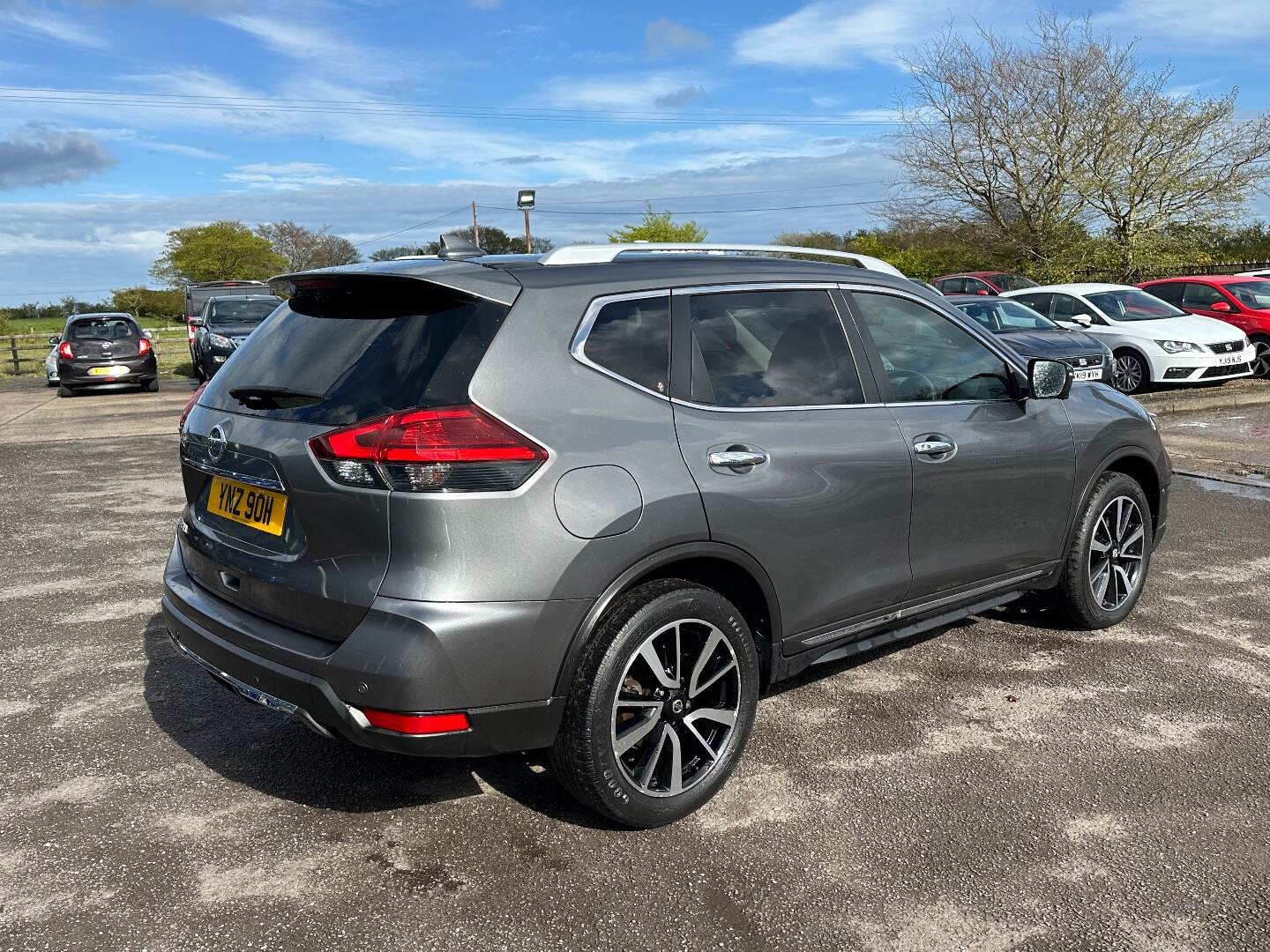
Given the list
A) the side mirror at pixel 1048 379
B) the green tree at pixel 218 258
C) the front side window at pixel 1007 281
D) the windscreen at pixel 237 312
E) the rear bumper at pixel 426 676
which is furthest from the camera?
the green tree at pixel 218 258

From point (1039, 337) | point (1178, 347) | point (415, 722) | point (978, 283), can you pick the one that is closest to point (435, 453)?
point (415, 722)

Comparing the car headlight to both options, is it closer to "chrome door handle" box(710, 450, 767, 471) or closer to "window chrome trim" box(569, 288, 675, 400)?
"chrome door handle" box(710, 450, 767, 471)

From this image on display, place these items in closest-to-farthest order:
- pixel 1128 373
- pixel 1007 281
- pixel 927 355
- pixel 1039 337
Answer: pixel 927 355 → pixel 1039 337 → pixel 1128 373 → pixel 1007 281

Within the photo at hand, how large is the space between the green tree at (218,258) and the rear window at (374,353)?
7358 cm

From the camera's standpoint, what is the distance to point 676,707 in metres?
3.39

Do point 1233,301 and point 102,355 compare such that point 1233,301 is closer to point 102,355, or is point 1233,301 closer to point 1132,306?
point 1132,306

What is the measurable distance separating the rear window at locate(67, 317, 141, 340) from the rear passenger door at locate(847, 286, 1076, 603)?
65.5ft

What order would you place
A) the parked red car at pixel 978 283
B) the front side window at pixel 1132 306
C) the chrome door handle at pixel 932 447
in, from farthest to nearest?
the parked red car at pixel 978 283
the front side window at pixel 1132 306
the chrome door handle at pixel 932 447

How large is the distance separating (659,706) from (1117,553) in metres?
2.90

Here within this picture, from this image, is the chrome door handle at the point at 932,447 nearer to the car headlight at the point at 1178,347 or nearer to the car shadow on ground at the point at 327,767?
the car shadow on ground at the point at 327,767

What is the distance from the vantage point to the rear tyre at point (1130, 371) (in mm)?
15453

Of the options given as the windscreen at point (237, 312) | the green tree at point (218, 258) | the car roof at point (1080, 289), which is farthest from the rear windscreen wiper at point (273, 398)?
the green tree at point (218, 258)

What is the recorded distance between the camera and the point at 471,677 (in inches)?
116

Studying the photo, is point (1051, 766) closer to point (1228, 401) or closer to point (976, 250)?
point (1228, 401)
